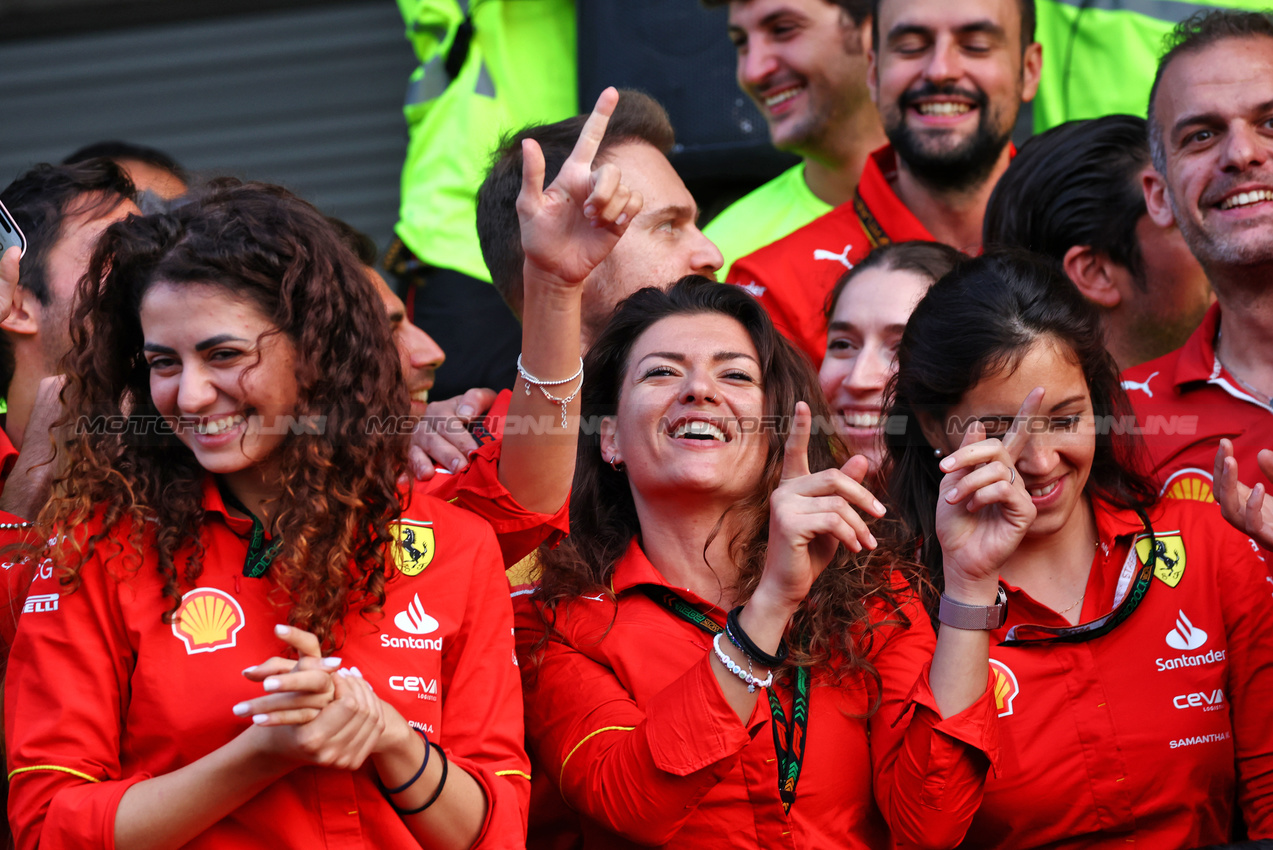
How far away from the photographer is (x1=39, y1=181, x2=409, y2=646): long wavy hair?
200 cm

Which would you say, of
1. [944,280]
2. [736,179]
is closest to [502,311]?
[736,179]

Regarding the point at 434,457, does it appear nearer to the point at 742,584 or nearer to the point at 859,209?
the point at 742,584

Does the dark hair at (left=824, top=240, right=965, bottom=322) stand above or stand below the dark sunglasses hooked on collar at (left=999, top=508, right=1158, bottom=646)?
above

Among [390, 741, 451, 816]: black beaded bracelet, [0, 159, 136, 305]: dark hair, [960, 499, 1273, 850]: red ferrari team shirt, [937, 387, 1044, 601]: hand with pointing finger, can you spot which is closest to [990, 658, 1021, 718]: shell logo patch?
[960, 499, 1273, 850]: red ferrari team shirt

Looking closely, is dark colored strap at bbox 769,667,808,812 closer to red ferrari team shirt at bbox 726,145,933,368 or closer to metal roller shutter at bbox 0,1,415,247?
red ferrari team shirt at bbox 726,145,933,368

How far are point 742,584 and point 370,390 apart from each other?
0.73 m

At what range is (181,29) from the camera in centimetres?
590

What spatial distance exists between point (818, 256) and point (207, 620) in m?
2.23

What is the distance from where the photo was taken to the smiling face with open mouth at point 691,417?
7.88ft

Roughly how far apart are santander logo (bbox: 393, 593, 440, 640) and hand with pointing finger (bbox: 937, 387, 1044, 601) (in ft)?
2.63

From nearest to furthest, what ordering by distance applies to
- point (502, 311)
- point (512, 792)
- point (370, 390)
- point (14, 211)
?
1. point (512, 792)
2. point (370, 390)
3. point (14, 211)
4. point (502, 311)

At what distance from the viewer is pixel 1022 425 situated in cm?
221

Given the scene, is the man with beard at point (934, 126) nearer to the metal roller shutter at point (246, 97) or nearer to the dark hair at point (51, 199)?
the dark hair at point (51, 199)

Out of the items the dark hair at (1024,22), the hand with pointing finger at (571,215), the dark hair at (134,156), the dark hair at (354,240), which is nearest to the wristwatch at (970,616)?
the hand with pointing finger at (571,215)
